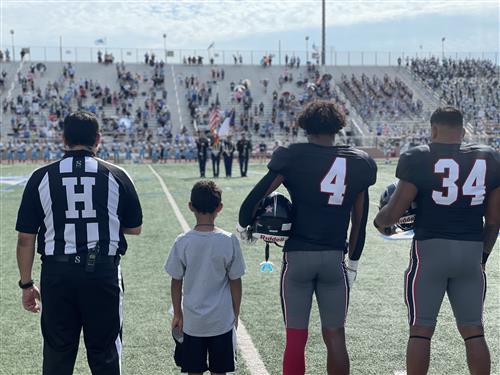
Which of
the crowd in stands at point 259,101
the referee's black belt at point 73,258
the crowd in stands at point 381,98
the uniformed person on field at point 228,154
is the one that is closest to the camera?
the referee's black belt at point 73,258

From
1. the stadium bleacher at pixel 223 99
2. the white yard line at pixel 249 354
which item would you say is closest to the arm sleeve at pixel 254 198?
the white yard line at pixel 249 354

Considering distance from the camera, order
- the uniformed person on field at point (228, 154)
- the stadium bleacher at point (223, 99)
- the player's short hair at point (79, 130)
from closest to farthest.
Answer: the player's short hair at point (79, 130), the uniformed person on field at point (228, 154), the stadium bleacher at point (223, 99)

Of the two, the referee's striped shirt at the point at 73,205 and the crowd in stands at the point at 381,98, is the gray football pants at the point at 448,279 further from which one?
the crowd in stands at the point at 381,98

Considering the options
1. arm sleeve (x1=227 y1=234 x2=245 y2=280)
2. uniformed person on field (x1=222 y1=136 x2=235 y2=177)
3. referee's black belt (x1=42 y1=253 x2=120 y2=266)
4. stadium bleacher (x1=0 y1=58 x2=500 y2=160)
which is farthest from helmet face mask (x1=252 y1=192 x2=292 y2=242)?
stadium bleacher (x1=0 y1=58 x2=500 y2=160)

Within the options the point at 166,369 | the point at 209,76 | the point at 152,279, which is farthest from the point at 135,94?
the point at 166,369

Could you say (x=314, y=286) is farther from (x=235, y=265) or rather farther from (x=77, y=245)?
(x=77, y=245)

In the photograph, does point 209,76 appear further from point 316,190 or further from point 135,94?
point 316,190

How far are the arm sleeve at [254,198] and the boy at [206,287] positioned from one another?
17 centimetres

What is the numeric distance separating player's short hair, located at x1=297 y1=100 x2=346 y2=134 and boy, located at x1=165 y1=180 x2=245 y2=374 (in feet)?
2.19

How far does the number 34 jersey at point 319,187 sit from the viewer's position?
3.56 meters

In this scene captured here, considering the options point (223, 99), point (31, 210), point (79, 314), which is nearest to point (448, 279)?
point (79, 314)

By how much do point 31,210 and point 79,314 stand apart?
62cm

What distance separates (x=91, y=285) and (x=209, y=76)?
45.2 metres

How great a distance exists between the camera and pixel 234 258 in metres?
3.57
